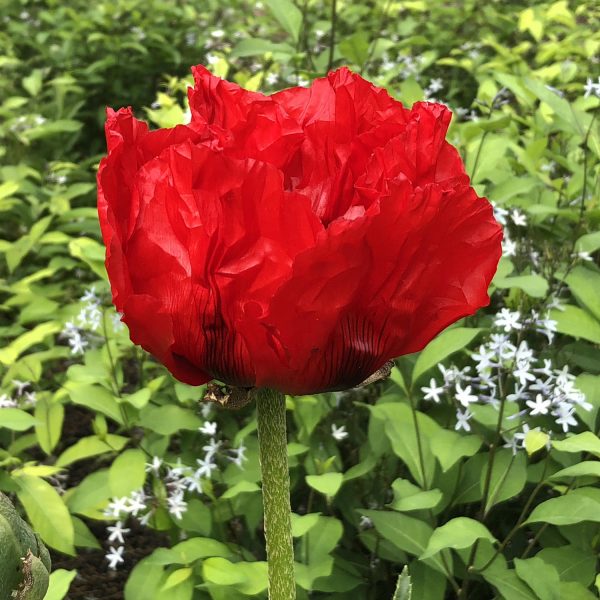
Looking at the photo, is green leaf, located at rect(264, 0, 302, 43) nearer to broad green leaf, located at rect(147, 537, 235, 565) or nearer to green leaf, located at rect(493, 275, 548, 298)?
green leaf, located at rect(493, 275, 548, 298)

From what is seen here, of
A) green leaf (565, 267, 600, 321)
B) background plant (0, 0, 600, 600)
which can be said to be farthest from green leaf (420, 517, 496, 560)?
green leaf (565, 267, 600, 321)

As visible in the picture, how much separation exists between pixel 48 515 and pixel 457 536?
641mm

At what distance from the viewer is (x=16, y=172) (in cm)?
256

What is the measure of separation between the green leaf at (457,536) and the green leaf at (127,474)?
19.8 inches

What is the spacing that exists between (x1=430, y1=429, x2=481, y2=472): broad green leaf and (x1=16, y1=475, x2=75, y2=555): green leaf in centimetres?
56

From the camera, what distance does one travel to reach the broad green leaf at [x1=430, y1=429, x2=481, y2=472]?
1.20 m

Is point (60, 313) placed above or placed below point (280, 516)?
below

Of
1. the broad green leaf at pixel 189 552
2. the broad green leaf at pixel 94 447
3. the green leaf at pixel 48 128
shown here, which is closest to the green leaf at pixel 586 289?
the broad green leaf at pixel 189 552

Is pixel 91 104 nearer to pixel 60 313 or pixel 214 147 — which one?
pixel 60 313

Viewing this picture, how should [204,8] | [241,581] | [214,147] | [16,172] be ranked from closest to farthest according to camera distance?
[214,147] → [241,581] → [16,172] → [204,8]

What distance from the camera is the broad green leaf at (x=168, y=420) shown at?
4.74ft

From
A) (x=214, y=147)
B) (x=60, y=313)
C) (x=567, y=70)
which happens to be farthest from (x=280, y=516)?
(x=567, y=70)

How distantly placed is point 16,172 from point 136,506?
1466 millimetres

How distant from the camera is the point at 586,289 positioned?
139 centimetres
